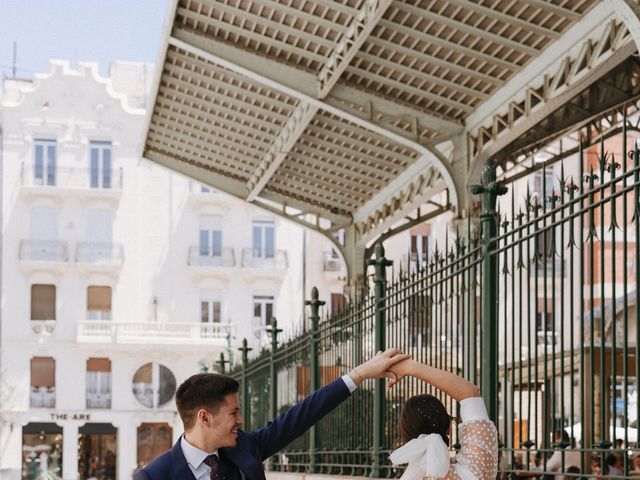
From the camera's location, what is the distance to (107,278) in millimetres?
54906

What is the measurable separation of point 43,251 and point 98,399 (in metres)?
6.57

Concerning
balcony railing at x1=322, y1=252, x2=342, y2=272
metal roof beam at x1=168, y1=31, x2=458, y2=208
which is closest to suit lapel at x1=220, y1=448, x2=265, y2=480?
metal roof beam at x1=168, y1=31, x2=458, y2=208

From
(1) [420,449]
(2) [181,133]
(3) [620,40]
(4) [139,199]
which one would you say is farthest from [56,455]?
(1) [420,449]

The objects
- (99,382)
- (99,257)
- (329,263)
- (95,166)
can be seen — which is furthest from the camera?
(329,263)

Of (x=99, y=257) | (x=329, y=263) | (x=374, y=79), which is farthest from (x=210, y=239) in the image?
(x=374, y=79)

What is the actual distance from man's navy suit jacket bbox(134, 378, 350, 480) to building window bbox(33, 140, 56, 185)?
169ft

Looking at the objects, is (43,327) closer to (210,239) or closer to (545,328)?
(210,239)

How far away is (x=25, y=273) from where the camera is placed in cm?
5397

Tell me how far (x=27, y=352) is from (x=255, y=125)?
105 ft

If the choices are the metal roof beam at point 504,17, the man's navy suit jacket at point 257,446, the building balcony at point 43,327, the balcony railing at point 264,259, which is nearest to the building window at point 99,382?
the building balcony at point 43,327

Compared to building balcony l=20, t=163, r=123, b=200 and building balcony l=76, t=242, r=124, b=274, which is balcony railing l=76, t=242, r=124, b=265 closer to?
building balcony l=76, t=242, r=124, b=274

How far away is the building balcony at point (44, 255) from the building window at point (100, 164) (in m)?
3.04

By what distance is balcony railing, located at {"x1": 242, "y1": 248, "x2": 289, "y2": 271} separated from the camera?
56.1 meters

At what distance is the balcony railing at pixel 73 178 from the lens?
5438 cm
